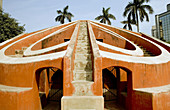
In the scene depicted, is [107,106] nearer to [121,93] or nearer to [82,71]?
[121,93]

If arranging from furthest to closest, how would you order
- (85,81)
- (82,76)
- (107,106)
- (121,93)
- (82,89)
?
(121,93), (107,106), (82,76), (85,81), (82,89)

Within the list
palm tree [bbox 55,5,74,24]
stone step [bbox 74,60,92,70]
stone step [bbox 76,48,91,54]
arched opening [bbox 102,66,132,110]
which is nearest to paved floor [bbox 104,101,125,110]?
arched opening [bbox 102,66,132,110]

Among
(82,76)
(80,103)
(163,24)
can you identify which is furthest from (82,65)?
(163,24)

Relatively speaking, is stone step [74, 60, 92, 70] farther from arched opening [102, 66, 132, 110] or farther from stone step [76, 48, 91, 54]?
arched opening [102, 66, 132, 110]

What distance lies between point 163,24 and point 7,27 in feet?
92.8

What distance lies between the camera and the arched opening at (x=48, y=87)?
432 cm

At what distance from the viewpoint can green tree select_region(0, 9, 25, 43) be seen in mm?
12130

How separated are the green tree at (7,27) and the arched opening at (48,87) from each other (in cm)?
875

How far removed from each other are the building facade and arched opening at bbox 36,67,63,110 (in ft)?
85.7

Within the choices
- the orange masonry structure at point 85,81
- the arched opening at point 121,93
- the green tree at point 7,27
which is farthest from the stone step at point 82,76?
the green tree at point 7,27

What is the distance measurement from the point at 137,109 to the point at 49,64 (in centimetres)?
269

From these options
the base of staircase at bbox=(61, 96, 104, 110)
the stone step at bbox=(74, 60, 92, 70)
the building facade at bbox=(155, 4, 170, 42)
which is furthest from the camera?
the building facade at bbox=(155, 4, 170, 42)

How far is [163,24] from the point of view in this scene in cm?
2642

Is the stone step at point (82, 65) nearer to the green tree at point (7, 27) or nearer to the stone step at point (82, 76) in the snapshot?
the stone step at point (82, 76)
